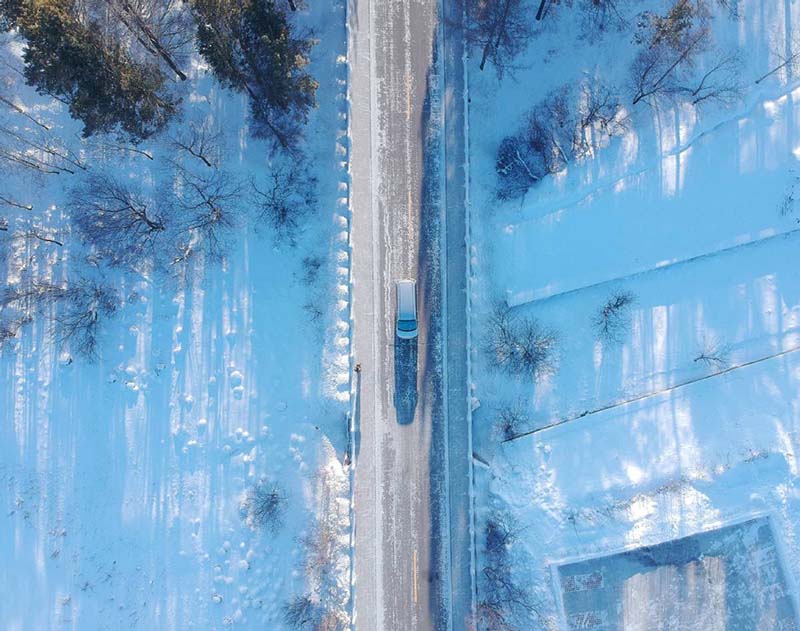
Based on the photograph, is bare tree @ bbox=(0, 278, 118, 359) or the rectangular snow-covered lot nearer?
bare tree @ bbox=(0, 278, 118, 359)

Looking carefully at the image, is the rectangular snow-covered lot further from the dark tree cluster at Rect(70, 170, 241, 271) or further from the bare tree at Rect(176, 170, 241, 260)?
the dark tree cluster at Rect(70, 170, 241, 271)

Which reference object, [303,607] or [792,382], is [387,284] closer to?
[303,607]

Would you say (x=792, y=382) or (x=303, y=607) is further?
(x=792, y=382)

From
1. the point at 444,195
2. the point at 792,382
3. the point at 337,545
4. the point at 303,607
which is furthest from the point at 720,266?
the point at 303,607

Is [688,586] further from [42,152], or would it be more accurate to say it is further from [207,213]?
[42,152]

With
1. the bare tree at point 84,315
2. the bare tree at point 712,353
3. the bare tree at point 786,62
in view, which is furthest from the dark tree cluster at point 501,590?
the bare tree at point 786,62

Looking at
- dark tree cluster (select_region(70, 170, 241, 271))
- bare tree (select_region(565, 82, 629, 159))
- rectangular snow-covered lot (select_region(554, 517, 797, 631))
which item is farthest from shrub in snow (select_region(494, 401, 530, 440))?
dark tree cluster (select_region(70, 170, 241, 271))
